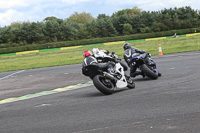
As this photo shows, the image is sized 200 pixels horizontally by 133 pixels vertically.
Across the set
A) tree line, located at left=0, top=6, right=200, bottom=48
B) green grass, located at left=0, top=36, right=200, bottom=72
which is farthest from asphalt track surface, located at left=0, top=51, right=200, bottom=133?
tree line, located at left=0, top=6, right=200, bottom=48

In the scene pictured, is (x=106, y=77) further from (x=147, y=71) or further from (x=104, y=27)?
(x=104, y=27)

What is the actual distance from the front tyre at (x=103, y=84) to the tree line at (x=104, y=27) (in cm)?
7130

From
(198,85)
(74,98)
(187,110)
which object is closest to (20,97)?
(74,98)

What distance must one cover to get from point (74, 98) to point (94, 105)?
171cm

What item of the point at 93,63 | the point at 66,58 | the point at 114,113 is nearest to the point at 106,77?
the point at 93,63

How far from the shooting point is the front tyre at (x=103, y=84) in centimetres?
948

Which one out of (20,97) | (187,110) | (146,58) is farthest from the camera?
(146,58)

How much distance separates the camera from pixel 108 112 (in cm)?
714

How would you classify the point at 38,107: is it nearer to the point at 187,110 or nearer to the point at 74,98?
the point at 74,98

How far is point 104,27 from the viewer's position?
86812mm

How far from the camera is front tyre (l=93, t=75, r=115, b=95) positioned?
9.48 m

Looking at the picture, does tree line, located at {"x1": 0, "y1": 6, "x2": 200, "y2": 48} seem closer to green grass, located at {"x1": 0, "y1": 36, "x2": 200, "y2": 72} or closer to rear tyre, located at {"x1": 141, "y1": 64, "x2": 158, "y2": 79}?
green grass, located at {"x1": 0, "y1": 36, "x2": 200, "y2": 72}

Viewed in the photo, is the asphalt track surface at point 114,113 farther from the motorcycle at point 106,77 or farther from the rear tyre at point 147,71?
the rear tyre at point 147,71

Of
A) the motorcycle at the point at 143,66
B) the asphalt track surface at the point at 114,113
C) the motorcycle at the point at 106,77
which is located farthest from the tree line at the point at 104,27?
A: the asphalt track surface at the point at 114,113
